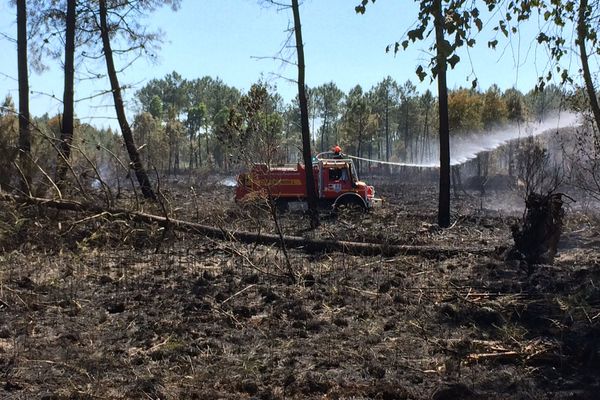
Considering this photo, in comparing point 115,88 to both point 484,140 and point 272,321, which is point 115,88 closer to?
point 272,321

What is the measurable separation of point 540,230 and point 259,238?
194 inches

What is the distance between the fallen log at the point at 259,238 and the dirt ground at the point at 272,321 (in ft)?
0.56

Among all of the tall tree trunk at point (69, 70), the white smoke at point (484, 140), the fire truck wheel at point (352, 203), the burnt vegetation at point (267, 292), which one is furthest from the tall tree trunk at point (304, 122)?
the white smoke at point (484, 140)

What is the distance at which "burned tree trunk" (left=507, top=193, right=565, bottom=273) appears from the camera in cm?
920

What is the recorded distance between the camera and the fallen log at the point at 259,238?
9.82m

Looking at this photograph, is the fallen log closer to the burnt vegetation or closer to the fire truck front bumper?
the burnt vegetation

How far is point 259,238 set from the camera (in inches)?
430

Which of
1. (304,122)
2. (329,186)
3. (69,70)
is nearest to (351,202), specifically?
(329,186)

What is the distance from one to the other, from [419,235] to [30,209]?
8538 millimetres

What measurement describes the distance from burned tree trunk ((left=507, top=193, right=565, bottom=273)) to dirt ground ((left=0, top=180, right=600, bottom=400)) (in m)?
0.38

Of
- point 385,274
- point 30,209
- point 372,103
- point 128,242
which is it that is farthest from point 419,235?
point 372,103

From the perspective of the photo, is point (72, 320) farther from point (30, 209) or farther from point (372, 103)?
point (372, 103)

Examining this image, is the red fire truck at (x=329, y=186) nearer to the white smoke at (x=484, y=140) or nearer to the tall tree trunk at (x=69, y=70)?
the tall tree trunk at (x=69, y=70)

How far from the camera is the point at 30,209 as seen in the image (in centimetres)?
1000
